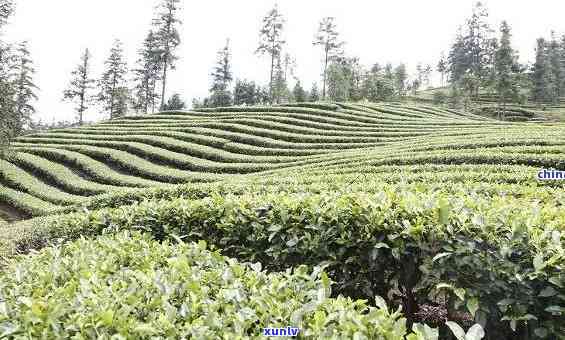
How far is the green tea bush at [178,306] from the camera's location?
2967 mm

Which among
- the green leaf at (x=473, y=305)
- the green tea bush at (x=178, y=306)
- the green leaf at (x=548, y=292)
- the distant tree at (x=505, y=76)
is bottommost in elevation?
the green leaf at (x=473, y=305)

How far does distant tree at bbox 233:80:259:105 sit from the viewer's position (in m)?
71.2

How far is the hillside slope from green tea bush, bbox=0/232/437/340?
932cm

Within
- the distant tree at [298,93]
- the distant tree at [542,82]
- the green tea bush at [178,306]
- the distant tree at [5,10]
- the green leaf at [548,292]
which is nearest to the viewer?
the green tea bush at [178,306]

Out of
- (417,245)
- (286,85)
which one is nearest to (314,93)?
(286,85)

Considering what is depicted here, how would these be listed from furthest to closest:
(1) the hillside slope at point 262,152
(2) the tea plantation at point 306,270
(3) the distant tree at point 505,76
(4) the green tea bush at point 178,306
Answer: (3) the distant tree at point 505,76
(1) the hillside slope at point 262,152
(2) the tea plantation at point 306,270
(4) the green tea bush at point 178,306

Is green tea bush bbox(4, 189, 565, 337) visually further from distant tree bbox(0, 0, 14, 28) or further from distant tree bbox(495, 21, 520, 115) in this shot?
distant tree bbox(495, 21, 520, 115)

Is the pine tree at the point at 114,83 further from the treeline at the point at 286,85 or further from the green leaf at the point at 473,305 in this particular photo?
the green leaf at the point at 473,305

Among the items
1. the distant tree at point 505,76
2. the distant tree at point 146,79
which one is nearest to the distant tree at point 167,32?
the distant tree at point 146,79

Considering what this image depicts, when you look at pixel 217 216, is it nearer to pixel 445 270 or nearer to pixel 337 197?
pixel 337 197

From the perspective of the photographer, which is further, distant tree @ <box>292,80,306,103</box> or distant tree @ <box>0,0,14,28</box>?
distant tree @ <box>292,80,306,103</box>

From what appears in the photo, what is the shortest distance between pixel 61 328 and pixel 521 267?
3660 mm

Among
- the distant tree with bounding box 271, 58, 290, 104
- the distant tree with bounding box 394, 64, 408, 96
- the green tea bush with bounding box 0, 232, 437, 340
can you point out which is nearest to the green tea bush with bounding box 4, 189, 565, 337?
the green tea bush with bounding box 0, 232, 437, 340

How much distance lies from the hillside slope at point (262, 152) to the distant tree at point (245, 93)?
93.2 feet
